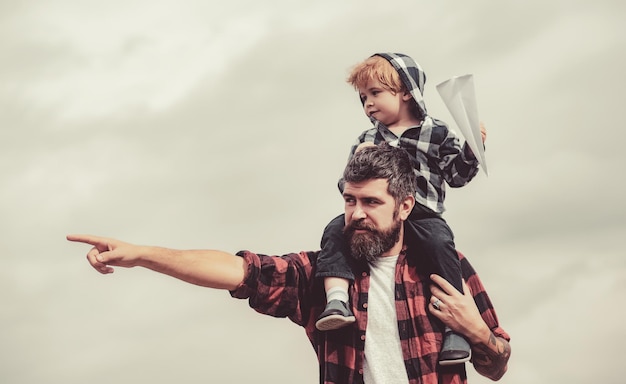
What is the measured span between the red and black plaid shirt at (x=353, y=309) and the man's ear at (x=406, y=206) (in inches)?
12.6

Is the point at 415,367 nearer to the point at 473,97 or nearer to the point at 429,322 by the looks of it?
the point at 429,322

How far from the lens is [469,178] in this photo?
7984 millimetres

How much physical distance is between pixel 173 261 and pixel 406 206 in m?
1.84

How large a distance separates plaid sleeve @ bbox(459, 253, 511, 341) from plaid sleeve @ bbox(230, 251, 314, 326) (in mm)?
1233

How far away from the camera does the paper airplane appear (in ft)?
25.8

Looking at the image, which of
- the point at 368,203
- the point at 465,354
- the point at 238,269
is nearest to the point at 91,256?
the point at 238,269

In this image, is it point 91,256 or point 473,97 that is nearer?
point 91,256

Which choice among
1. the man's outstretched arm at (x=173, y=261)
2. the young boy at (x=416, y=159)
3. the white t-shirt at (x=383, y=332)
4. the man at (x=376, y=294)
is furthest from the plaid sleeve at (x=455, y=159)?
the man's outstretched arm at (x=173, y=261)

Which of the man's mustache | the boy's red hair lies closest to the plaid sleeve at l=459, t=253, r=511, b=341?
the man's mustache

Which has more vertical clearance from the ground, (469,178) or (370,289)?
(469,178)

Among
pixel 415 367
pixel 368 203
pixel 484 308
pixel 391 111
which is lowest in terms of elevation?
pixel 415 367

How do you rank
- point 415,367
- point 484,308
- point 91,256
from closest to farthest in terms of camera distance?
point 91,256 < point 415,367 < point 484,308

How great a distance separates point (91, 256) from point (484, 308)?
3137 mm

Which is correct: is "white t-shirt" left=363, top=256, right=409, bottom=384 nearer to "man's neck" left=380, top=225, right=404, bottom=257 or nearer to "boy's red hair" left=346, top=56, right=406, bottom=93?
"man's neck" left=380, top=225, right=404, bottom=257
